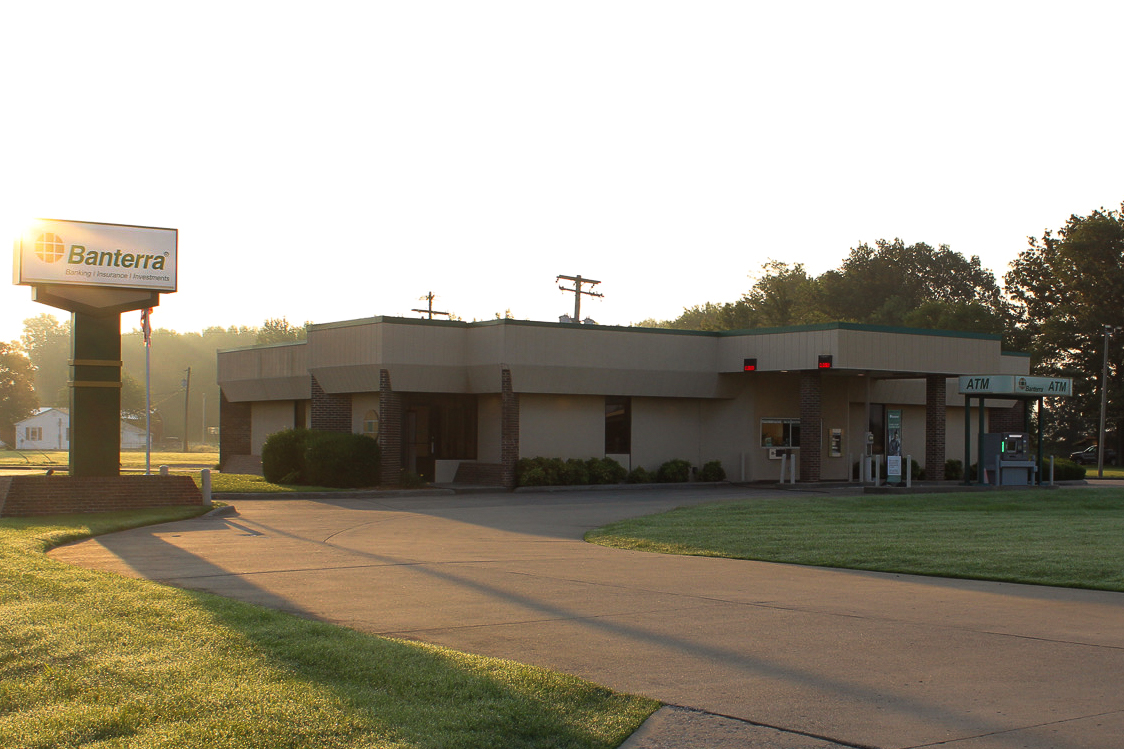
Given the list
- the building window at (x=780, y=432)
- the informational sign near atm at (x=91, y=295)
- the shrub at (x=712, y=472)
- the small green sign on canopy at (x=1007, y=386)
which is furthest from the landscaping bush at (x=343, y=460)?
the small green sign on canopy at (x=1007, y=386)

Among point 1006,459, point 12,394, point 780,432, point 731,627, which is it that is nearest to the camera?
point 731,627

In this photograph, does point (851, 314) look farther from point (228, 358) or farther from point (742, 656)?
point (742, 656)

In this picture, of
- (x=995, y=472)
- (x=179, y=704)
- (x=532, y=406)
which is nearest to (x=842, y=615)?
(x=179, y=704)

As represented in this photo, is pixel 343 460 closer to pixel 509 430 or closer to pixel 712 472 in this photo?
pixel 509 430

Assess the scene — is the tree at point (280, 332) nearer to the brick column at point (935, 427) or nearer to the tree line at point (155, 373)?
the tree line at point (155, 373)

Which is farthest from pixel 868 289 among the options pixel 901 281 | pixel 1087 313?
pixel 1087 313

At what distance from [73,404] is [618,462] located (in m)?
15.9

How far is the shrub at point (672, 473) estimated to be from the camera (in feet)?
110

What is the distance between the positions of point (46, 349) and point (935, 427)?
16923cm

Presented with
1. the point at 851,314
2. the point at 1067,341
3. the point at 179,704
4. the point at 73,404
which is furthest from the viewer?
the point at 851,314

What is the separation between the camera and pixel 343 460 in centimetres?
2975

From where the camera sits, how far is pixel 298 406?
38.7m

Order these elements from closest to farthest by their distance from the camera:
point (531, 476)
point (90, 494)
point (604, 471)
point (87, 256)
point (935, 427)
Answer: point (90, 494) < point (87, 256) < point (531, 476) < point (604, 471) < point (935, 427)

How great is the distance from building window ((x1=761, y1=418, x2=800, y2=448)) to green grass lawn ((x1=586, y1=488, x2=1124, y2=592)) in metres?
8.61
